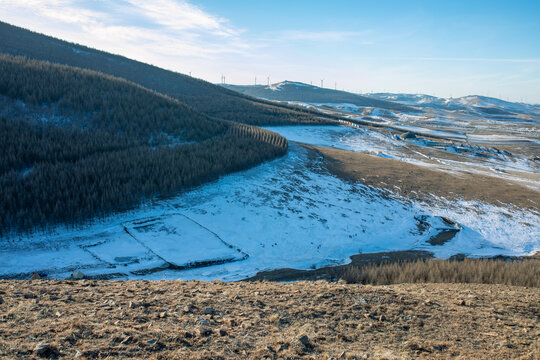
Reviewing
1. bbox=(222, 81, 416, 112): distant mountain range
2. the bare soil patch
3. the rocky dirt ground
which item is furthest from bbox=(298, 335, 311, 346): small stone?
bbox=(222, 81, 416, 112): distant mountain range

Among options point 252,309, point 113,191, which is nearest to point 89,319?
point 252,309

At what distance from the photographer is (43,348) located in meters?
3.34

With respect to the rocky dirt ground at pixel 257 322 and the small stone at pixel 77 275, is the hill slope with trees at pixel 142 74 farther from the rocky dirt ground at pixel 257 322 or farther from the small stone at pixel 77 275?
the rocky dirt ground at pixel 257 322

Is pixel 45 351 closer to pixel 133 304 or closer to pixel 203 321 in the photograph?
pixel 133 304

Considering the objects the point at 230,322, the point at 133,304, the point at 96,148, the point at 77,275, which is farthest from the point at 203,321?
the point at 96,148

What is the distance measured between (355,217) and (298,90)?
13770 cm

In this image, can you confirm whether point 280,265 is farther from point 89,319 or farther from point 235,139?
point 235,139

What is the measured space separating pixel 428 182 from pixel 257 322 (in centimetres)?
1843

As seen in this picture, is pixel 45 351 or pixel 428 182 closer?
pixel 45 351

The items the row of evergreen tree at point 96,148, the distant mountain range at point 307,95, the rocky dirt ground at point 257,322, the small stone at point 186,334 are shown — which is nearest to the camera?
the rocky dirt ground at point 257,322

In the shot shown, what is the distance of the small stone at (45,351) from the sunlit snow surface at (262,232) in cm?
519

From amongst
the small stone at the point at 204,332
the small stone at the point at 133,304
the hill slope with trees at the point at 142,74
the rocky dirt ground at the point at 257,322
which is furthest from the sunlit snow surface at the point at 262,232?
the hill slope with trees at the point at 142,74

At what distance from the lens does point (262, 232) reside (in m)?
11.9

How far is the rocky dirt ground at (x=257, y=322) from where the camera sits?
12.2ft
